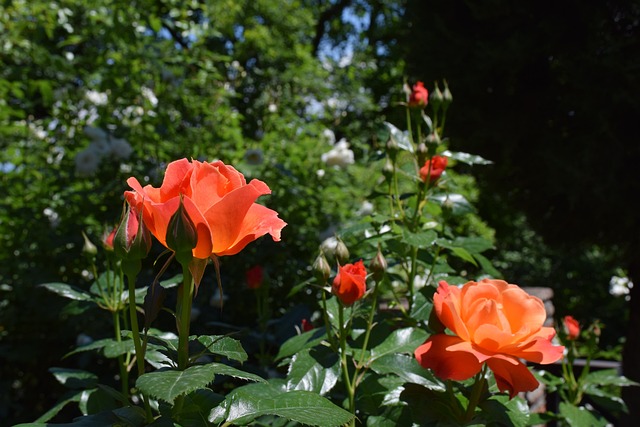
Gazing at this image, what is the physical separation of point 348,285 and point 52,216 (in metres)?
2.01

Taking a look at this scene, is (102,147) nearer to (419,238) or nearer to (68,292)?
(68,292)

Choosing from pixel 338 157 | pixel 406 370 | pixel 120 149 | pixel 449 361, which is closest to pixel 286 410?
pixel 449 361

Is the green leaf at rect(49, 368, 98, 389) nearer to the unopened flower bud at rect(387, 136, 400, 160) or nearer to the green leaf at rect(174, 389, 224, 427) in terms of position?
the green leaf at rect(174, 389, 224, 427)

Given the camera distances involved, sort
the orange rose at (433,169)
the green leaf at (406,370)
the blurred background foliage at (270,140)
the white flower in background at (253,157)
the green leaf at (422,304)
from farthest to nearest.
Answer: the white flower in background at (253,157)
the blurred background foliage at (270,140)
the orange rose at (433,169)
the green leaf at (422,304)
the green leaf at (406,370)

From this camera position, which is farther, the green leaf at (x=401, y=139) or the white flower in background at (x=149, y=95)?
the white flower in background at (x=149, y=95)

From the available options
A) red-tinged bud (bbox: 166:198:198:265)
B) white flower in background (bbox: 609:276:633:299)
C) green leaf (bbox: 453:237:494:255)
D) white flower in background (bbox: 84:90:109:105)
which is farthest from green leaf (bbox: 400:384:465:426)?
white flower in background (bbox: 609:276:633:299)

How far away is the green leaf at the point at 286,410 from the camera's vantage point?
1.89ft

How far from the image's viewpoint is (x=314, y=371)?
89cm

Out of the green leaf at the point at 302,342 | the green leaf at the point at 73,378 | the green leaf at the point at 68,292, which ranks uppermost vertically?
the green leaf at the point at 302,342

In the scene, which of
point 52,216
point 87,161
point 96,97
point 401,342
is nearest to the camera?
point 401,342

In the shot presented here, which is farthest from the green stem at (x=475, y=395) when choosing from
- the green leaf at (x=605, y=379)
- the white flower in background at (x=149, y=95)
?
the white flower in background at (x=149, y=95)

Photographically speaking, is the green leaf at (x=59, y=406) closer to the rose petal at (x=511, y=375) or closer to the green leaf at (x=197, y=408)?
the green leaf at (x=197, y=408)

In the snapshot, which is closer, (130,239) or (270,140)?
(130,239)

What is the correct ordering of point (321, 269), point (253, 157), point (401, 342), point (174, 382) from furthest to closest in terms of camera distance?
point (253, 157) < point (401, 342) < point (321, 269) < point (174, 382)
